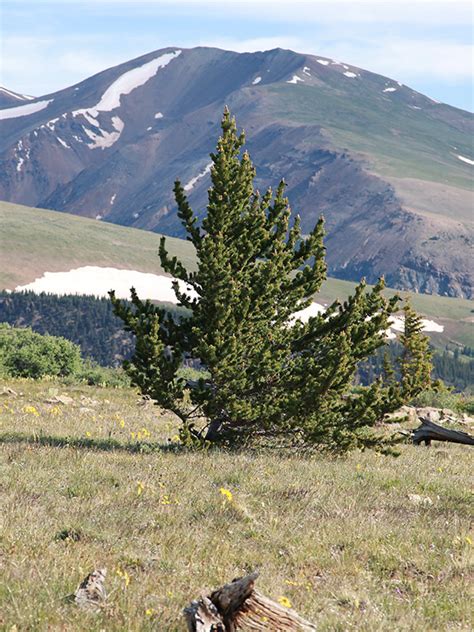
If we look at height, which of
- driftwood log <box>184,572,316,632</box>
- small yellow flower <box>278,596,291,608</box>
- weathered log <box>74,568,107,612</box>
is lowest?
weathered log <box>74,568,107,612</box>

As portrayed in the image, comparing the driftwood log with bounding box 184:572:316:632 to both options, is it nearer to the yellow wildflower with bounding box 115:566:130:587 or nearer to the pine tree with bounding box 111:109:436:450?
the yellow wildflower with bounding box 115:566:130:587

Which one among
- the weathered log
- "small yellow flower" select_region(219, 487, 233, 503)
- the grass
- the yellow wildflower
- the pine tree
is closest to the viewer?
the weathered log

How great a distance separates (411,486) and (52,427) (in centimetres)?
955

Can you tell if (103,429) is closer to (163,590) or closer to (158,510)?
(158,510)

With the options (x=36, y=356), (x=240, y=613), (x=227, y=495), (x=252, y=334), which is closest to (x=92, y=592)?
(x=240, y=613)

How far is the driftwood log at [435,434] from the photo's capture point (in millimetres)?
21219

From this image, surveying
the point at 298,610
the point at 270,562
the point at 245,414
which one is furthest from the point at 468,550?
the point at 245,414

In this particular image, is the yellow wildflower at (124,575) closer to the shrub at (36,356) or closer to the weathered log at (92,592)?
the weathered log at (92,592)

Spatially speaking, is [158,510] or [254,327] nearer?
[158,510]

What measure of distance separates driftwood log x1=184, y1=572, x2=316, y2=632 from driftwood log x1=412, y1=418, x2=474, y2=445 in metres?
Answer: 15.4

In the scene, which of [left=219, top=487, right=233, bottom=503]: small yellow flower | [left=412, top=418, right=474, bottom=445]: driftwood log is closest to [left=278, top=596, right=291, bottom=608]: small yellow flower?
[left=219, top=487, right=233, bottom=503]: small yellow flower

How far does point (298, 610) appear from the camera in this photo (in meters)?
7.78

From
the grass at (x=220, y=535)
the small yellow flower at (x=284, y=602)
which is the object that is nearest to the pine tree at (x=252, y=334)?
the grass at (x=220, y=535)

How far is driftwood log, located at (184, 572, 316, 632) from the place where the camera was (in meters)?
6.35
